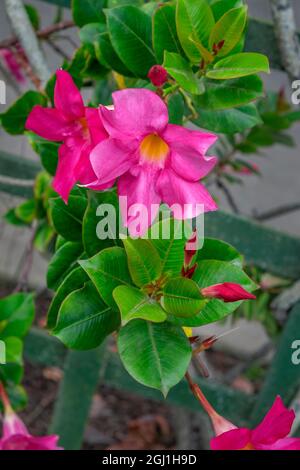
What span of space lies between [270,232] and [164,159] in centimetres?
71

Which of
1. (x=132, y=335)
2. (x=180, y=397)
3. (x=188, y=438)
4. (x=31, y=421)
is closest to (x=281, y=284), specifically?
(x=180, y=397)

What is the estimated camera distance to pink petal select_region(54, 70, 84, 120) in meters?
0.61

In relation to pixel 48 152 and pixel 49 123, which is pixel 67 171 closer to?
pixel 49 123

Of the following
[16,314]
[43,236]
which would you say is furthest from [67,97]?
[43,236]

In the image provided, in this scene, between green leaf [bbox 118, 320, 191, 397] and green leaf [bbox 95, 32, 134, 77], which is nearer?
green leaf [bbox 118, 320, 191, 397]

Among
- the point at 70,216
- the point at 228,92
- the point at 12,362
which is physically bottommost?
the point at 12,362

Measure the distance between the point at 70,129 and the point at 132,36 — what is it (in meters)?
0.16

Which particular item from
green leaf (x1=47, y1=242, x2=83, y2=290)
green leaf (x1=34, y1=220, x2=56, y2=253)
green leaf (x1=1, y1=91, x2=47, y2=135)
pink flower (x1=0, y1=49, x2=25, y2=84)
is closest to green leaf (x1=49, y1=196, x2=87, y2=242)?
green leaf (x1=47, y1=242, x2=83, y2=290)

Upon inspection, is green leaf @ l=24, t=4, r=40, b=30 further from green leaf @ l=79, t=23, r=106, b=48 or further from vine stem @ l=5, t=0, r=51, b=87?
green leaf @ l=79, t=23, r=106, b=48

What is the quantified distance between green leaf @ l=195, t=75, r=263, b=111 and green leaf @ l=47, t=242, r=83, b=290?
0.69 feet

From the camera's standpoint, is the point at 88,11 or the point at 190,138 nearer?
the point at 190,138

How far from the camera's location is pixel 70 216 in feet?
2.46

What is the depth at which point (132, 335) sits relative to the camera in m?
0.63
